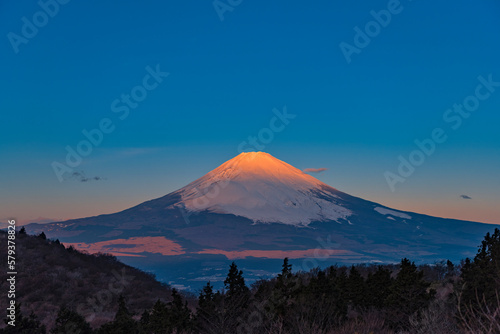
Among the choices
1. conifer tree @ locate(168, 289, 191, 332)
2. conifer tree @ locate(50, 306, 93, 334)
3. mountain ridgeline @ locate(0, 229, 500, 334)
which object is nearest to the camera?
mountain ridgeline @ locate(0, 229, 500, 334)

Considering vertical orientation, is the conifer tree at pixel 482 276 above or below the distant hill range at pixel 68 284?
above

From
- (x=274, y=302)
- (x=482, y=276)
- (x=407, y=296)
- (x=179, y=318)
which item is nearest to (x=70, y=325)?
(x=179, y=318)

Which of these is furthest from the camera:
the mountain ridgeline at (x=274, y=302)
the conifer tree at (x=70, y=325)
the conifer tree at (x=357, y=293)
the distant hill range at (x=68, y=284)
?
the distant hill range at (x=68, y=284)

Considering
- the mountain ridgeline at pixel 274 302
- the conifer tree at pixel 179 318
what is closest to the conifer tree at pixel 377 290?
the mountain ridgeline at pixel 274 302

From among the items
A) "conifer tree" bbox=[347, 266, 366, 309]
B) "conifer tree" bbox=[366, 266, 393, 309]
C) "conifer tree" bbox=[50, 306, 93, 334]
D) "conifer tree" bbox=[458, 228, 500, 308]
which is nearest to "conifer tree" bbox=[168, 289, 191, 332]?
"conifer tree" bbox=[50, 306, 93, 334]

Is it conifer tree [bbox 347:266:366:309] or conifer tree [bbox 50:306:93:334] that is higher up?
conifer tree [bbox 347:266:366:309]

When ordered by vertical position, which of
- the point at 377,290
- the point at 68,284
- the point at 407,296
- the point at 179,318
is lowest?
the point at 68,284

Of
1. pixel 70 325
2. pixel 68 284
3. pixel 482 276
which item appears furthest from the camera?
pixel 68 284

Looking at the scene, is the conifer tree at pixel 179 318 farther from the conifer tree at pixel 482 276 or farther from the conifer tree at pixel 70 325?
the conifer tree at pixel 482 276

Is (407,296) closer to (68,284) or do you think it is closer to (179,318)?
(179,318)

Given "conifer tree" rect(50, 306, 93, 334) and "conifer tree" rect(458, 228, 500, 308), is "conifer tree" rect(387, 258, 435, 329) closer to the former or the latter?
"conifer tree" rect(458, 228, 500, 308)

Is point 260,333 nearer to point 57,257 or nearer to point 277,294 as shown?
point 277,294

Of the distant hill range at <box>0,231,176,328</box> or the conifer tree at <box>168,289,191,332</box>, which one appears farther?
the distant hill range at <box>0,231,176,328</box>
